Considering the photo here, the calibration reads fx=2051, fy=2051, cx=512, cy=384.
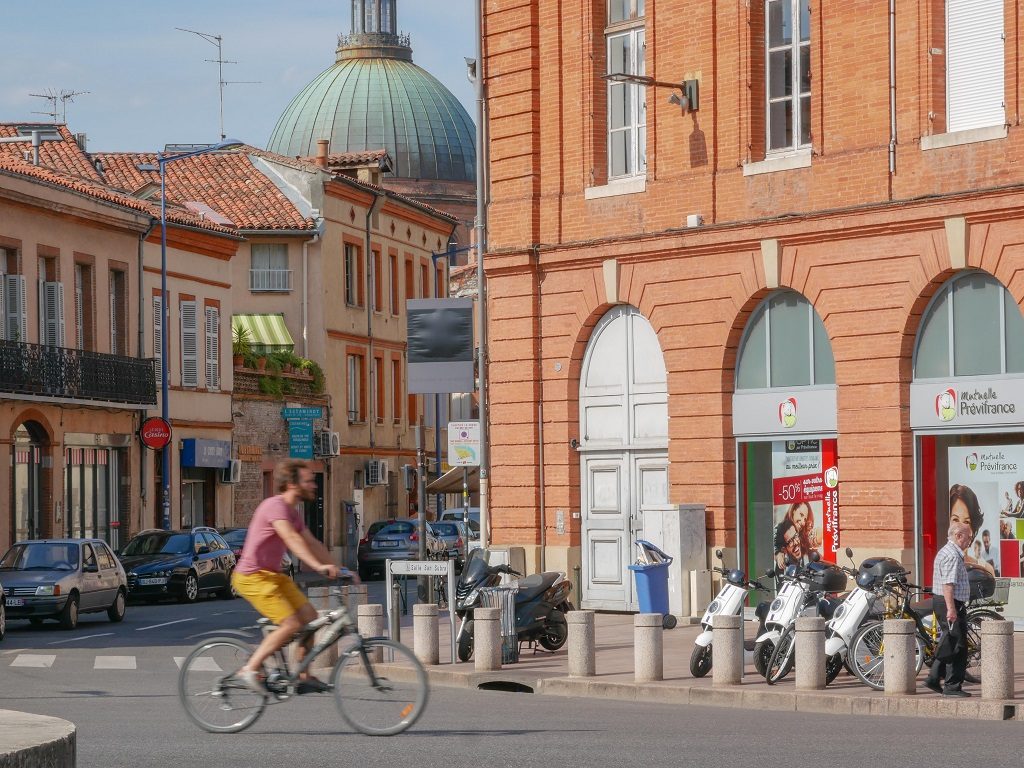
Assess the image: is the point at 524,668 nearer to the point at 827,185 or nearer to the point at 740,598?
the point at 740,598

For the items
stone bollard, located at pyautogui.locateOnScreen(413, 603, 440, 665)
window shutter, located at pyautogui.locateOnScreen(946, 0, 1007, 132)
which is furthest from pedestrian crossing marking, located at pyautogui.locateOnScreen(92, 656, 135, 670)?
window shutter, located at pyautogui.locateOnScreen(946, 0, 1007, 132)

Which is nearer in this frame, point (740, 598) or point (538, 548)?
point (740, 598)

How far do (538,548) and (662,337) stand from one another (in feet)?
12.3

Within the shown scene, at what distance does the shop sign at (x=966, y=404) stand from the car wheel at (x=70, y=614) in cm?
1311

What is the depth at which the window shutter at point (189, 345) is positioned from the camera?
51.9 m

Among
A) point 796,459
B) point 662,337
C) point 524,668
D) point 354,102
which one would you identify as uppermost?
point 354,102

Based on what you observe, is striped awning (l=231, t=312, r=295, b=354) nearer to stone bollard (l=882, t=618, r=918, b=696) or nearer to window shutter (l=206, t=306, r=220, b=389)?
window shutter (l=206, t=306, r=220, b=389)

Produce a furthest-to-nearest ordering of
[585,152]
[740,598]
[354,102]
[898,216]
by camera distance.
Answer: [354,102], [585,152], [898,216], [740,598]

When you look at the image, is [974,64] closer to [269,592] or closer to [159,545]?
[269,592]

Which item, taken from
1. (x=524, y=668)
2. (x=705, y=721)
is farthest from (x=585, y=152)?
(x=705, y=721)

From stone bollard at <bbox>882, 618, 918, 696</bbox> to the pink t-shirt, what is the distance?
18.7 ft

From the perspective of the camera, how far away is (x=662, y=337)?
27531 millimetres

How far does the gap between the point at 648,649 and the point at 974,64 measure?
9.16 meters

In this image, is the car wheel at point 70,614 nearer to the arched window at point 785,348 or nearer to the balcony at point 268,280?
the arched window at point 785,348
